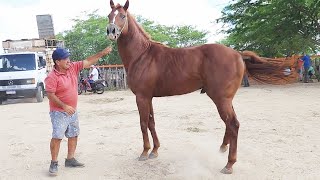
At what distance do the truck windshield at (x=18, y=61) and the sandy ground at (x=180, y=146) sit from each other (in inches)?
189

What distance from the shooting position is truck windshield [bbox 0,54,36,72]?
1416 cm

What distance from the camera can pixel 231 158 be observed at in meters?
4.45

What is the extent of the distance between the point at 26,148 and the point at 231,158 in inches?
142

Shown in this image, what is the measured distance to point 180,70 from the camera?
16.0ft

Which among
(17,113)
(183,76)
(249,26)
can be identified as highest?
(249,26)

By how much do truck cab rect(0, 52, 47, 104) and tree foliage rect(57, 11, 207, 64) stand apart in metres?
8.09

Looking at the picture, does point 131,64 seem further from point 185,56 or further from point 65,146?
point 65,146

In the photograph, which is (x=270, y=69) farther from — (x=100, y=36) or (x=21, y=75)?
(x=100, y=36)

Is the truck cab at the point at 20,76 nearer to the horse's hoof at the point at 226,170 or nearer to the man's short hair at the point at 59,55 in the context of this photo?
the man's short hair at the point at 59,55

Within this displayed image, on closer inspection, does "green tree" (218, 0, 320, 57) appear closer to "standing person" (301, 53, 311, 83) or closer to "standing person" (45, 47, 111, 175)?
"standing person" (301, 53, 311, 83)

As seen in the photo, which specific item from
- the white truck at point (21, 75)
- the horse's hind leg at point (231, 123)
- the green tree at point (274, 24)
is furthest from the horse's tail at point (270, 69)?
the green tree at point (274, 24)

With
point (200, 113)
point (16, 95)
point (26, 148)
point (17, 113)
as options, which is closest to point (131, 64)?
point (26, 148)

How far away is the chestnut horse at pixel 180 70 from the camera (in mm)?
4547

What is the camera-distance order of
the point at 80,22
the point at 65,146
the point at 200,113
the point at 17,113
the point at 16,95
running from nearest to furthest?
the point at 65,146 < the point at 200,113 < the point at 17,113 < the point at 16,95 < the point at 80,22
